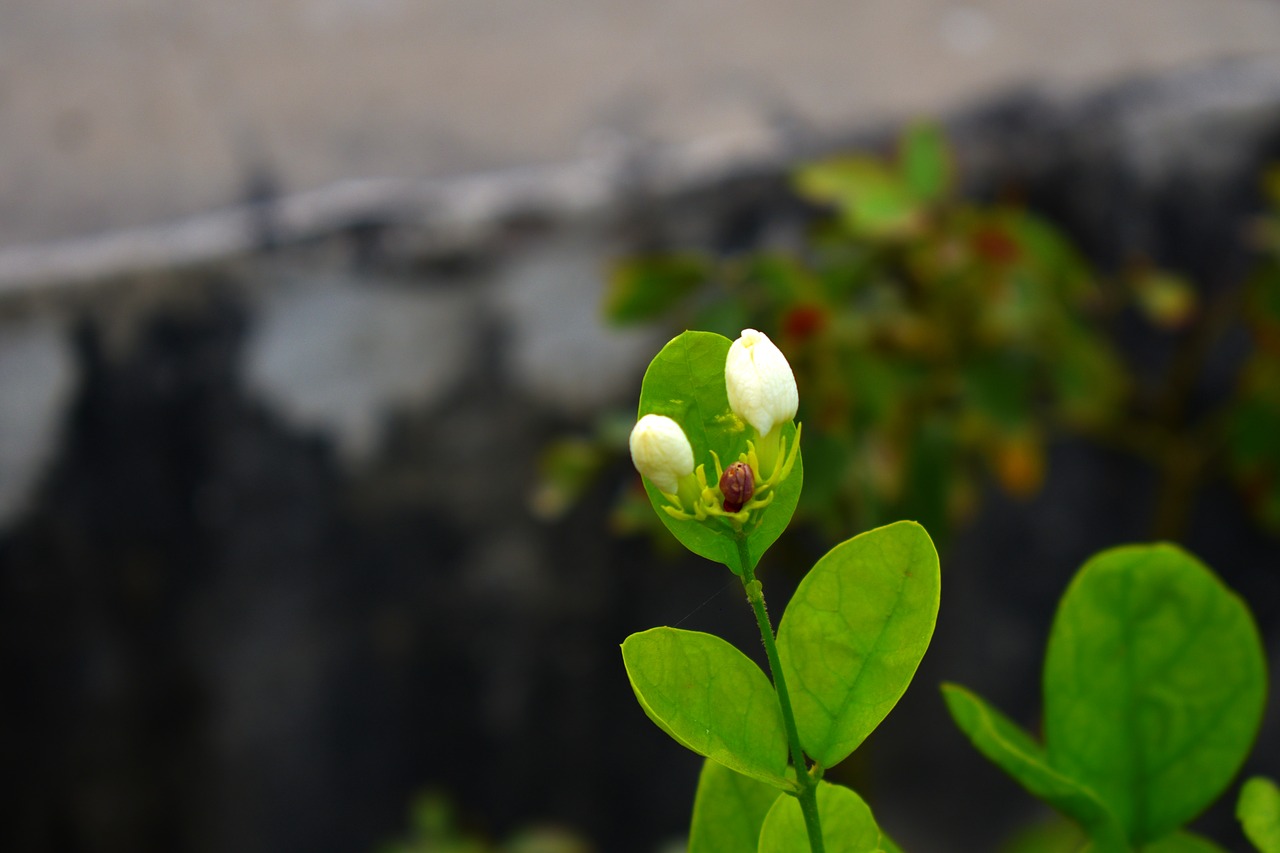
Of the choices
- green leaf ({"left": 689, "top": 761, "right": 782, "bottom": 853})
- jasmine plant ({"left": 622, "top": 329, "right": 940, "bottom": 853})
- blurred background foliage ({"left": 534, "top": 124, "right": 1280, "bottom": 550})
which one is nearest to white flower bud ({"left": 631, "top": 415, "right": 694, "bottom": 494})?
jasmine plant ({"left": 622, "top": 329, "right": 940, "bottom": 853})

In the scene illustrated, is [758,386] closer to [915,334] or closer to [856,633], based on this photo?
[856,633]

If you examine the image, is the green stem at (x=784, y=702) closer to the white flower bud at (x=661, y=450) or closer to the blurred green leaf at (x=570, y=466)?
the white flower bud at (x=661, y=450)

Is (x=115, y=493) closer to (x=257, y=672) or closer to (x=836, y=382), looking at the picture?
(x=257, y=672)

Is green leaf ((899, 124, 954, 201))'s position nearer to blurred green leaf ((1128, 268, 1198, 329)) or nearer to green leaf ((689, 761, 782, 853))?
blurred green leaf ((1128, 268, 1198, 329))

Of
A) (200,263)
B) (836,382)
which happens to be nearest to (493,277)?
(200,263)

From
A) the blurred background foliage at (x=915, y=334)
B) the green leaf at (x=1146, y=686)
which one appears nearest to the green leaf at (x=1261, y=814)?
the green leaf at (x=1146, y=686)
